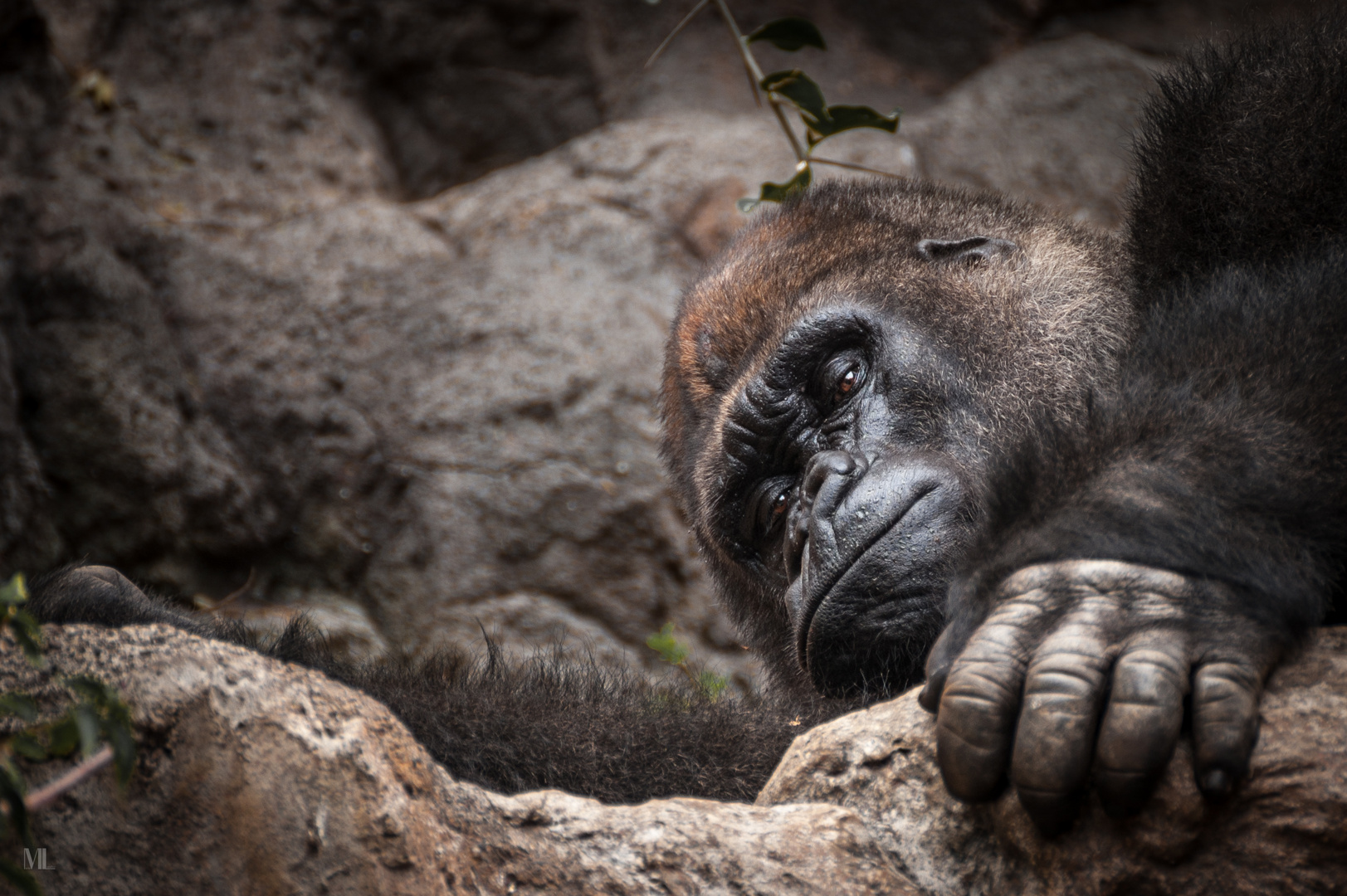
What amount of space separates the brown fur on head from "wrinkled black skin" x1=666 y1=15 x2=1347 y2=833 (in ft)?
0.20

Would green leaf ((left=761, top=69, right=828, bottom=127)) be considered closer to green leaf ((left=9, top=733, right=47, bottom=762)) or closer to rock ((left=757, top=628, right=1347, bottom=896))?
rock ((left=757, top=628, right=1347, bottom=896))

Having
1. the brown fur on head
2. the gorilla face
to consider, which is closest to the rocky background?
the brown fur on head

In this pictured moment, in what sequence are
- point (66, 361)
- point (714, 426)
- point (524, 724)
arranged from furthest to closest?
point (66, 361) → point (714, 426) → point (524, 724)

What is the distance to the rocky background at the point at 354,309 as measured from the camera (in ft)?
12.7

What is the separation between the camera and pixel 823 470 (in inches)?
83.6

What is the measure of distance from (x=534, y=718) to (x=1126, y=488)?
3.97 ft

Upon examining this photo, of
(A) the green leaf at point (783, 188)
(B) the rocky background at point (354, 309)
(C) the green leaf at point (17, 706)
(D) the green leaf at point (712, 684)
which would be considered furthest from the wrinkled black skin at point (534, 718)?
(A) the green leaf at point (783, 188)

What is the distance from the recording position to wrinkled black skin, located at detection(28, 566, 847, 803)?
75.0 inches

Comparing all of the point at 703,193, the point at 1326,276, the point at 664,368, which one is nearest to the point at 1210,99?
the point at 1326,276

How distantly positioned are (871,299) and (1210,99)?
0.80m

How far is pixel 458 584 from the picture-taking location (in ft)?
13.1

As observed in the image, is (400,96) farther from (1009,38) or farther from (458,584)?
(1009,38)

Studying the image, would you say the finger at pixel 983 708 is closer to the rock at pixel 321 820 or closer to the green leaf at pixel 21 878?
the rock at pixel 321 820

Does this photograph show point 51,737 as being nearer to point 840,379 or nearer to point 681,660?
point 840,379
